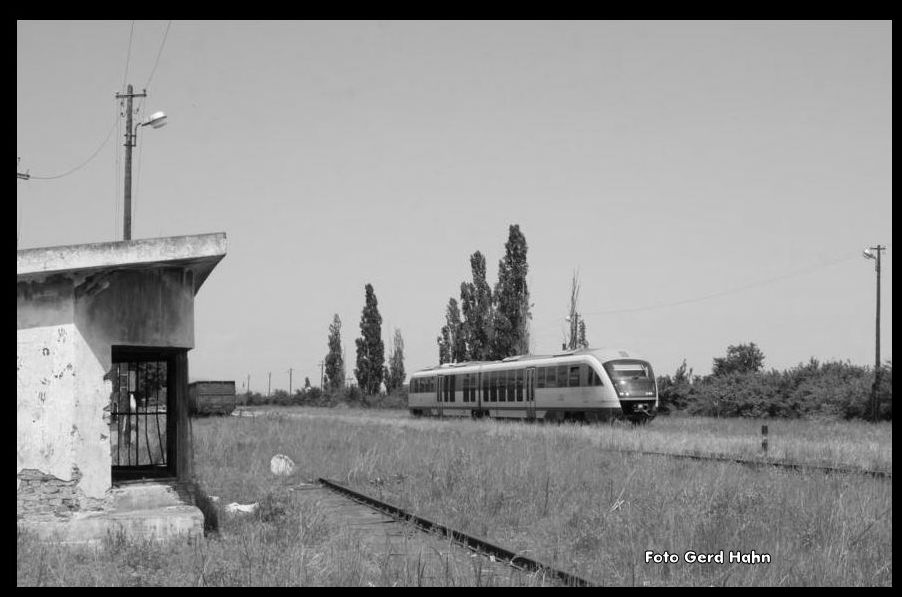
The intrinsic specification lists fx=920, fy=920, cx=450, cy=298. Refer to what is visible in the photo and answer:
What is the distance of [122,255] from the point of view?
29.8 feet

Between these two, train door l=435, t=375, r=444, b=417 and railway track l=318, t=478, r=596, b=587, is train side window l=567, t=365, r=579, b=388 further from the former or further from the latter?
railway track l=318, t=478, r=596, b=587

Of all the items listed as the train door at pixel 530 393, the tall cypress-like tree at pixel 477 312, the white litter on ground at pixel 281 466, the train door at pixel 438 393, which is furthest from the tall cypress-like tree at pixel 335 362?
the white litter on ground at pixel 281 466

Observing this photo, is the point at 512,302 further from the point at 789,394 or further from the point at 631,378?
the point at 631,378

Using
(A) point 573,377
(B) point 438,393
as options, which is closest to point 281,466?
(A) point 573,377

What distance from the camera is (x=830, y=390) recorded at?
37.5 m

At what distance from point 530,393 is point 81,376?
26.0 m

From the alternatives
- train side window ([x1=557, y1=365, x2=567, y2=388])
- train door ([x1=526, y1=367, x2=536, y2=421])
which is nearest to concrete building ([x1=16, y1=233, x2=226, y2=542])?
train side window ([x1=557, y1=365, x2=567, y2=388])

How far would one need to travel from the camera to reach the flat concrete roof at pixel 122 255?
8.82m

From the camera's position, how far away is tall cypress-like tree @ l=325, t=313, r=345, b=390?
84250 millimetres

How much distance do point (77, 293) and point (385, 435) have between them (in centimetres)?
1562

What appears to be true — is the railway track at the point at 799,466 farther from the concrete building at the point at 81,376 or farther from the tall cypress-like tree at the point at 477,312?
the tall cypress-like tree at the point at 477,312

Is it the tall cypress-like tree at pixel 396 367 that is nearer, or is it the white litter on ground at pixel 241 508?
the white litter on ground at pixel 241 508

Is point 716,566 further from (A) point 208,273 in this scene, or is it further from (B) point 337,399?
(B) point 337,399

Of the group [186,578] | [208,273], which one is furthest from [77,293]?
[186,578]
